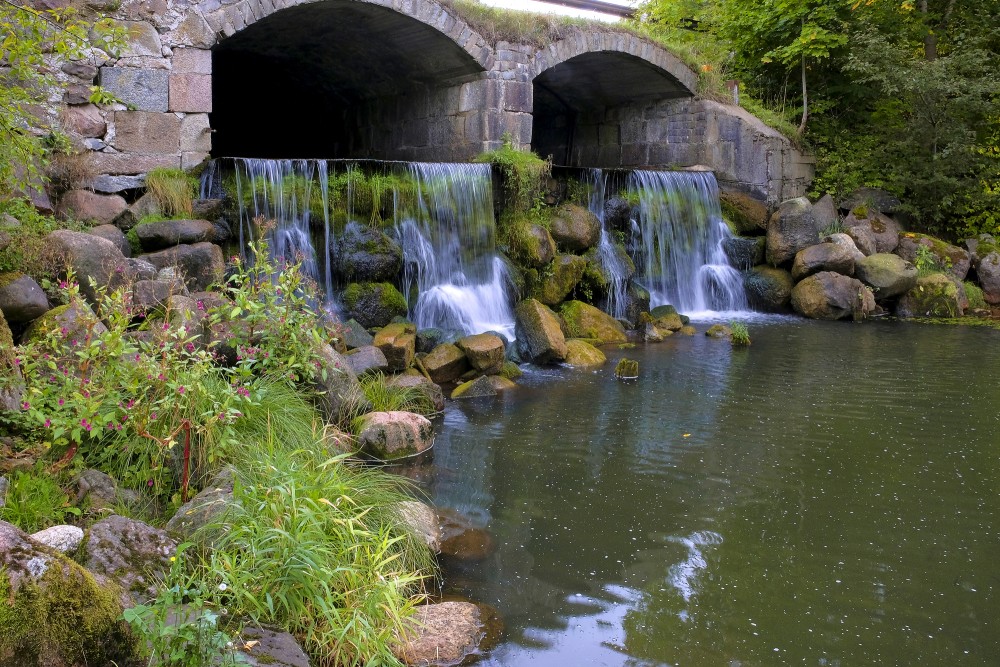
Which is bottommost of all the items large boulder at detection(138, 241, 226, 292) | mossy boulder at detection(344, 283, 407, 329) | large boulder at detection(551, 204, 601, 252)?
mossy boulder at detection(344, 283, 407, 329)

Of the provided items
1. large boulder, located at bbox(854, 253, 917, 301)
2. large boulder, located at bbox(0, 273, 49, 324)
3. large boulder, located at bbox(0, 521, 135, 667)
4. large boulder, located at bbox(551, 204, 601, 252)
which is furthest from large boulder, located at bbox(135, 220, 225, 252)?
large boulder, located at bbox(854, 253, 917, 301)

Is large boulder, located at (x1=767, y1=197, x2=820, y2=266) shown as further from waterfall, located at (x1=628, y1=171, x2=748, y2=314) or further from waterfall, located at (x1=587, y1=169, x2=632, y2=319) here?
waterfall, located at (x1=587, y1=169, x2=632, y2=319)

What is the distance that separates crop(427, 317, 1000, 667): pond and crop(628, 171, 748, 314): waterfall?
4.22 m

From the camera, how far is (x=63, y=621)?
8.20 feet

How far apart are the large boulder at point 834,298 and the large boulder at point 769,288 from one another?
1.25 feet

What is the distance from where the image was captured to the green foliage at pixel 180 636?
261 centimetres

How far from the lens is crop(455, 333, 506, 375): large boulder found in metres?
7.90

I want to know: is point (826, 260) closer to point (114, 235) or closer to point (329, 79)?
point (329, 79)

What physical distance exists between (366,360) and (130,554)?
387 centimetres

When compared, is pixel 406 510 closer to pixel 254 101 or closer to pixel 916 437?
pixel 916 437

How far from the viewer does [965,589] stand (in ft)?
12.8

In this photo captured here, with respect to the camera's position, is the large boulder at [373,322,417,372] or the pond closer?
the pond

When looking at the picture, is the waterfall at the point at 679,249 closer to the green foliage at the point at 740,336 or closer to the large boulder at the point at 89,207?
the green foliage at the point at 740,336

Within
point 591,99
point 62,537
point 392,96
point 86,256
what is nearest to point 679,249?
point 591,99
